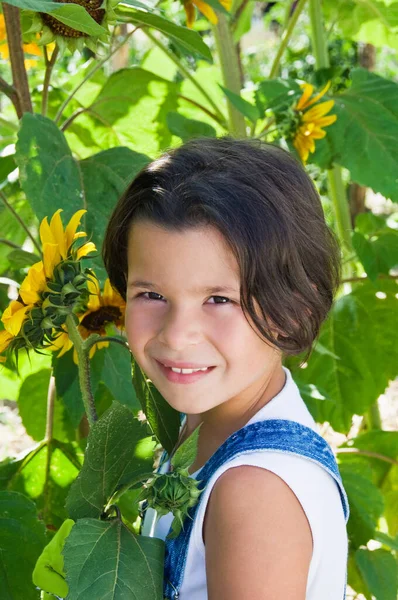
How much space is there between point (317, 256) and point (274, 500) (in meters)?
0.24

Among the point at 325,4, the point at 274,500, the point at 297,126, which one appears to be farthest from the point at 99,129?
the point at 274,500

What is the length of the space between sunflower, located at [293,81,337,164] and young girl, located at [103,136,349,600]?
15.2 inches

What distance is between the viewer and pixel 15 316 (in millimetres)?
685

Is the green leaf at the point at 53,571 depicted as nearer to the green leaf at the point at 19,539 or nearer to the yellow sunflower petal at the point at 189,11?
the green leaf at the point at 19,539

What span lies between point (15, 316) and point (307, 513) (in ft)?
0.86

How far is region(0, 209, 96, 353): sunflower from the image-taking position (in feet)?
2.24

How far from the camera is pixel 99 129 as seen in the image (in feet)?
4.37

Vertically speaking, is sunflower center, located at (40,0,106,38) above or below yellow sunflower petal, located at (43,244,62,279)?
above

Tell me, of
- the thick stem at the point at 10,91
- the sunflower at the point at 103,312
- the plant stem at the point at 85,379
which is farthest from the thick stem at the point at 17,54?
the plant stem at the point at 85,379

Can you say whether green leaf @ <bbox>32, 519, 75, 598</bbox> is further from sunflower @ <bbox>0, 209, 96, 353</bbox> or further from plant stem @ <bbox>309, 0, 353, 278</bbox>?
plant stem @ <bbox>309, 0, 353, 278</bbox>

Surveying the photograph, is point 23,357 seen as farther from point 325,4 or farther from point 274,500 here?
point 325,4

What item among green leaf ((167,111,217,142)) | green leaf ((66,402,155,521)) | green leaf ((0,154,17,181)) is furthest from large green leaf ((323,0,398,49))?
green leaf ((66,402,155,521))

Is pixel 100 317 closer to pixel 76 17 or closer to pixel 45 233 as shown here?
pixel 45 233

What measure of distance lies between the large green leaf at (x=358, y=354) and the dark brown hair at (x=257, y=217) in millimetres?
574
